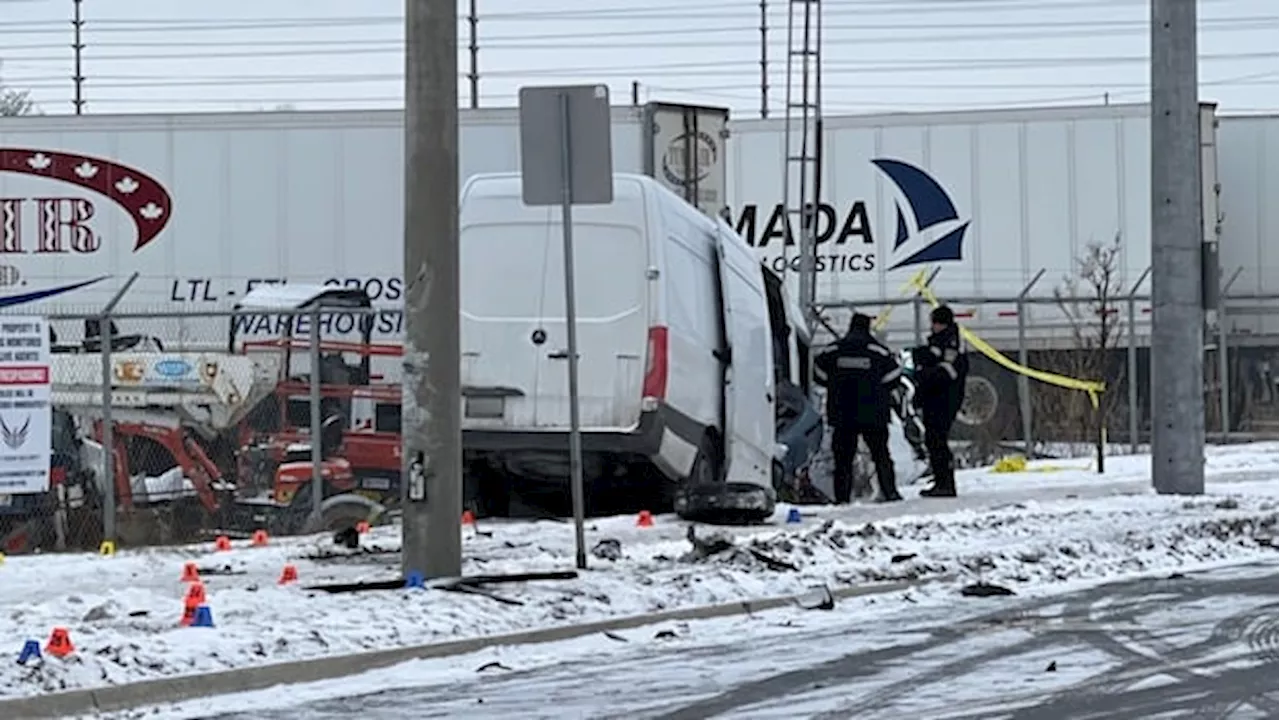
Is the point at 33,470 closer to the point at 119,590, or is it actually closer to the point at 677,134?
the point at 119,590

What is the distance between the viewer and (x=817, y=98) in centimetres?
2730

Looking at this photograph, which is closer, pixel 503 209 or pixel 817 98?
pixel 503 209

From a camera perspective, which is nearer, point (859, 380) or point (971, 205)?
point (859, 380)

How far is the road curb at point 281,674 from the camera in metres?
8.12

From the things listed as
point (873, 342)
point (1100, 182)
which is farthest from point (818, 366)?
point (1100, 182)

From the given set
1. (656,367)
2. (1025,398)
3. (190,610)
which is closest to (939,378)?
(656,367)

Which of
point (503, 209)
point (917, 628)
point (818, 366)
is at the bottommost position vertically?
point (917, 628)

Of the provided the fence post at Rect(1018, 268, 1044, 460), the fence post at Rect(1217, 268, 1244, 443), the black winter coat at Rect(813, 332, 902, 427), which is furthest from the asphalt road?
the fence post at Rect(1217, 268, 1244, 443)

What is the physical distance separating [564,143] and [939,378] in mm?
6622

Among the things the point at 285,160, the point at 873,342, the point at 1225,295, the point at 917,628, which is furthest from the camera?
the point at 1225,295

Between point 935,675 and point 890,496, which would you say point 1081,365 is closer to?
point 890,496

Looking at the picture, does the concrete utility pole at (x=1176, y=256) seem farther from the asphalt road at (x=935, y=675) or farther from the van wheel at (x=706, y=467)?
the asphalt road at (x=935, y=675)

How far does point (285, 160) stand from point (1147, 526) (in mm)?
15459

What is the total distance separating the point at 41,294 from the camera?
25.9m
